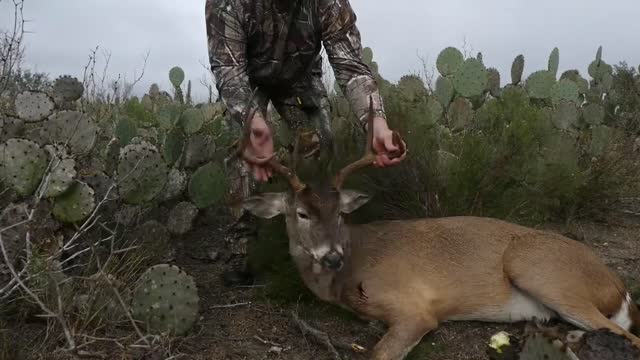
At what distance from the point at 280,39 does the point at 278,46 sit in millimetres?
55

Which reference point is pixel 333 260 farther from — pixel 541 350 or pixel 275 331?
pixel 541 350

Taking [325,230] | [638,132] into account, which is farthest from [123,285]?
[638,132]

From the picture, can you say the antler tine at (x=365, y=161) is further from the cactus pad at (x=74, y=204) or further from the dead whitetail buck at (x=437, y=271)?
the cactus pad at (x=74, y=204)

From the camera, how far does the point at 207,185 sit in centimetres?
473

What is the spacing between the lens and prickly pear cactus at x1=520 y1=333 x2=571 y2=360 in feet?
7.73

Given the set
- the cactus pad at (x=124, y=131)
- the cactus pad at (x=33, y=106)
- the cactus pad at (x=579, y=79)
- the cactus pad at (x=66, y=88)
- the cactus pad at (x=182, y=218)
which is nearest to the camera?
the cactus pad at (x=33, y=106)

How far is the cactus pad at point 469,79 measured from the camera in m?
7.38

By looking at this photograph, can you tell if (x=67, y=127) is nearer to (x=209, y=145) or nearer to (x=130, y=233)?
(x=130, y=233)

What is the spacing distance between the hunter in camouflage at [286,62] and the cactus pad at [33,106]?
1100 millimetres

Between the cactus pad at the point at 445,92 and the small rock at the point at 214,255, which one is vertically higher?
the cactus pad at the point at 445,92

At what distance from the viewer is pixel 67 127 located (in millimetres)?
4281

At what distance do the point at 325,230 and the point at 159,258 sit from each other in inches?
51.8

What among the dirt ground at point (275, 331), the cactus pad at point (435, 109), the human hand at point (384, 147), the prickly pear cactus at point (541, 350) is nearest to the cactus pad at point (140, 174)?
the dirt ground at point (275, 331)

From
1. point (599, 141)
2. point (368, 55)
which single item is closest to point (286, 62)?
point (599, 141)
